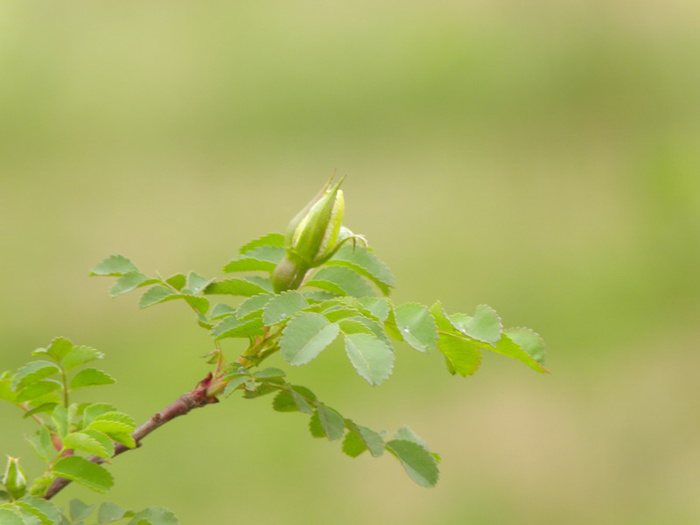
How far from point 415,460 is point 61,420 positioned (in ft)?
0.76

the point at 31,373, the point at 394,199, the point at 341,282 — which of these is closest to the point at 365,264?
the point at 341,282

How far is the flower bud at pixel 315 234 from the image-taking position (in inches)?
21.7

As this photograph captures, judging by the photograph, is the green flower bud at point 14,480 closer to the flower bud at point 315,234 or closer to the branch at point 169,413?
the branch at point 169,413

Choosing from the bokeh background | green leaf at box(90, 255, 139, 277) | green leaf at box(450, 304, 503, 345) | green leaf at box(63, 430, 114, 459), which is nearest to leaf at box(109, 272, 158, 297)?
green leaf at box(90, 255, 139, 277)

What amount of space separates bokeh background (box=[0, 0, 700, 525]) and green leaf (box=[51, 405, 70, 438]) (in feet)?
4.60

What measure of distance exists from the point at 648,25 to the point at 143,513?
2.90 metres

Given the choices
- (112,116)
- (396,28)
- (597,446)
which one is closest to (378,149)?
(396,28)

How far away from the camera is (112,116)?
2.69m

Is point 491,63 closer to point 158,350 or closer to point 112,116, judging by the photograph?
point 112,116

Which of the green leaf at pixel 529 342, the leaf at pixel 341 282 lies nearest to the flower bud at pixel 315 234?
the leaf at pixel 341 282

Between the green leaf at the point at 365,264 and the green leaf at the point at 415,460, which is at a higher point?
the green leaf at the point at 365,264

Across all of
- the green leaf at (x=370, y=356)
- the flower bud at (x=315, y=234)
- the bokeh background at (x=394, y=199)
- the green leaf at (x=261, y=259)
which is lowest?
the bokeh background at (x=394, y=199)

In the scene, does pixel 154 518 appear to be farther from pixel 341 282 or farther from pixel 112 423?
pixel 341 282

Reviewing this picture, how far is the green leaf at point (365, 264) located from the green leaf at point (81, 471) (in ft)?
0.64
